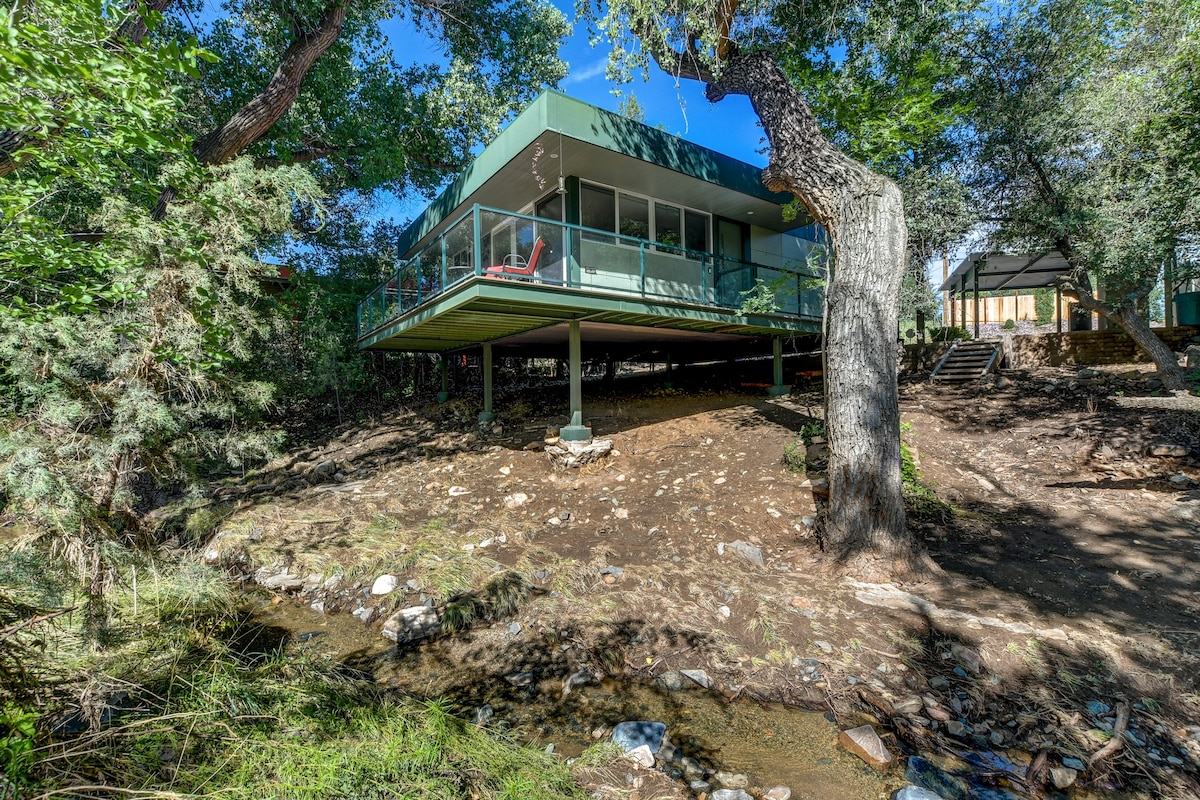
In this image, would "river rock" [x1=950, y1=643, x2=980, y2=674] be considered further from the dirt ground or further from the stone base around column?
the stone base around column

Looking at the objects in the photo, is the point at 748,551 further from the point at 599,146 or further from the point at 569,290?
the point at 599,146

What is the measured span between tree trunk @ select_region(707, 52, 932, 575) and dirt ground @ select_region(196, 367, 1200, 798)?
44cm

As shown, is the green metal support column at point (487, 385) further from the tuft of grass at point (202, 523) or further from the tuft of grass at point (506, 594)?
the tuft of grass at point (506, 594)

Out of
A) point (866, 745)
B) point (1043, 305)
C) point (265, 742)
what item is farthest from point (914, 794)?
point (1043, 305)

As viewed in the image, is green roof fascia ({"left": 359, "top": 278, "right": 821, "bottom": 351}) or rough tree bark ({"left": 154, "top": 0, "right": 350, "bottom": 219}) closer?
green roof fascia ({"left": 359, "top": 278, "right": 821, "bottom": 351})

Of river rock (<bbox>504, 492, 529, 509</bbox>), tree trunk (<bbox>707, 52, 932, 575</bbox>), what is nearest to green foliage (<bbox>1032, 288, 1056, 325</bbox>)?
tree trunk (<bbox>707, 52, 932, 575</bbox>)

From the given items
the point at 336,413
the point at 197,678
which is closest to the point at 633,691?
the point at 197,678

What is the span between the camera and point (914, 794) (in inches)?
94.0

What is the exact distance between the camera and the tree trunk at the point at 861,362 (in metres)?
4.70

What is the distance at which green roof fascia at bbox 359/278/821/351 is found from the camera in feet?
21.8

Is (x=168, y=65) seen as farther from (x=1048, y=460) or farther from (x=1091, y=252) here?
(x=1091, y=252)

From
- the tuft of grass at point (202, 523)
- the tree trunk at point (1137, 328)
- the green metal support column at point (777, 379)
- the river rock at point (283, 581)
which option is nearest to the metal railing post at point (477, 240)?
the river rock at point (283, 581)

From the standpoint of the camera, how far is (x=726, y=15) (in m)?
7.03

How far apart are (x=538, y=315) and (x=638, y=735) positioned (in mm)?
6181
